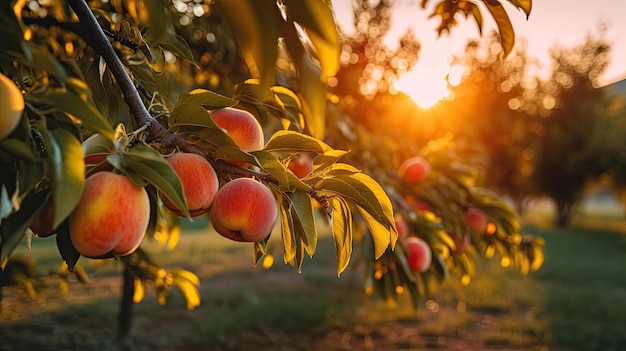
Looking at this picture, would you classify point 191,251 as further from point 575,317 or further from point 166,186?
point 166,186

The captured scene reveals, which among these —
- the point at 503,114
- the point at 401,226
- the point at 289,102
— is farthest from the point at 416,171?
the point at 503,114

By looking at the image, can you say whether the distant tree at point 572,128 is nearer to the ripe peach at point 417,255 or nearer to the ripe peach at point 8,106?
the ripe peach at point 417,255

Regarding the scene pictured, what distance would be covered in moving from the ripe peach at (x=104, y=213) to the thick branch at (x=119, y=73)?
11 cm

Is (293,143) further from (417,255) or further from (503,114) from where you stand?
(503,114)

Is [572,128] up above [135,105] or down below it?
above

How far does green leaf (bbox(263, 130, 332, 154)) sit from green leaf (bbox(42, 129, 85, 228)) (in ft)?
0.98

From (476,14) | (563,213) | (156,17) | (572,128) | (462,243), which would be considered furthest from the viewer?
(563,213)

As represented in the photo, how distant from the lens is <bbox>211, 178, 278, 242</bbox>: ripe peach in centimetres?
69

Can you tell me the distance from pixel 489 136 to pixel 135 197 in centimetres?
1548

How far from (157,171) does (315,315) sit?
4113 millimetres

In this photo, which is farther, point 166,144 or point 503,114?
point 503,114

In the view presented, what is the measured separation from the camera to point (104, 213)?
1.82ft

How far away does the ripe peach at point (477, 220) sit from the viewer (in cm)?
190

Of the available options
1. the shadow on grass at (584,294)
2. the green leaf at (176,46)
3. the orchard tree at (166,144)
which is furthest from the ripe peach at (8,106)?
the shadow on grass at (584,294)
